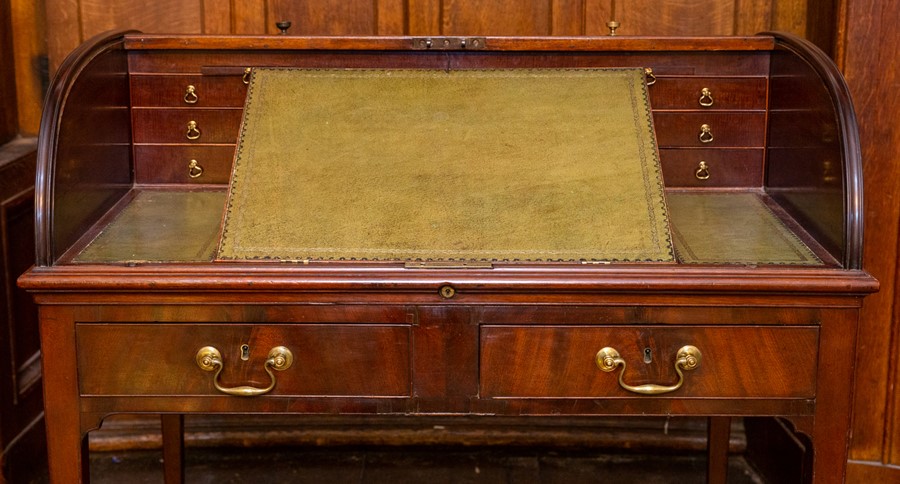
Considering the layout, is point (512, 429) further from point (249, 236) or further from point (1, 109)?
point (1, 109)

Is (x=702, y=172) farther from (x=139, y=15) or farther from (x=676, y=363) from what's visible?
(x=139, y=15)

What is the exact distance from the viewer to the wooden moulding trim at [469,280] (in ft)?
6.03

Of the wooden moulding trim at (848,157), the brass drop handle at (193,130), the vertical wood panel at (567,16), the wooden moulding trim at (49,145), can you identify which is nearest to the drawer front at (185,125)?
the brass drop handle at (193,130)

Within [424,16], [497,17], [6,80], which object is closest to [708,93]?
[497,17]

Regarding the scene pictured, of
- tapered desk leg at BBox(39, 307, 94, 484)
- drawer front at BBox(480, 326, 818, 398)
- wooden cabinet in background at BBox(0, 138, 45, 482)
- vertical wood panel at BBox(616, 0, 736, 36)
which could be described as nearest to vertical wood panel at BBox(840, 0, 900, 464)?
vertical wood panel at BBox(616, 0, 736, 36)

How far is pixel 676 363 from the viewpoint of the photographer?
1.89 meters

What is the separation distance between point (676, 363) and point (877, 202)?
1.02 m

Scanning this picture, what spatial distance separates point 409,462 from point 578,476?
494 mm

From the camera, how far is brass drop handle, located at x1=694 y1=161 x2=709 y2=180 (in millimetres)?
2402

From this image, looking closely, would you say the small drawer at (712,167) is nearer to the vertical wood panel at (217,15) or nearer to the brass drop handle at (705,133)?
the brass drop handle at (705,133)

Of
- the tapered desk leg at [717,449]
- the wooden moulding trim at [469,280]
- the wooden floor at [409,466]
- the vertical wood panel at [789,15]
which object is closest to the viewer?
the wooden moulding trim at [469,280]

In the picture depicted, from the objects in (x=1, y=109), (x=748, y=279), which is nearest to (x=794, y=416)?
(x=748, y=279)

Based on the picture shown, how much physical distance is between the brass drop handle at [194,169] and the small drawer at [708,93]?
3.43 ft

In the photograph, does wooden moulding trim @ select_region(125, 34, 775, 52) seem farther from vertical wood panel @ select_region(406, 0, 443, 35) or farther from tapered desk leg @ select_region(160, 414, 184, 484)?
tapered desk leg @ select_region(160, 414, 184, 484)
